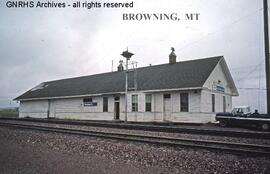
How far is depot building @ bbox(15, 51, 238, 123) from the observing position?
20.8 metres

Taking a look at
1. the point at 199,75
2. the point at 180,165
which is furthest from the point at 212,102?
the point at 180,165

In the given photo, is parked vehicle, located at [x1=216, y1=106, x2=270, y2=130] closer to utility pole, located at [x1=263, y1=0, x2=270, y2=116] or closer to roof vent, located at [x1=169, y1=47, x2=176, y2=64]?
utility pole, located at [x1=263, y1=0, x2=270, y2=116]

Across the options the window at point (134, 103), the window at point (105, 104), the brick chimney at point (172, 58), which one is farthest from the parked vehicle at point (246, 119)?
the window at point (105, 104)

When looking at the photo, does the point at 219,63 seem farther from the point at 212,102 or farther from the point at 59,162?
the point at 59,162

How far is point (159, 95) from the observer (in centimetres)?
2258

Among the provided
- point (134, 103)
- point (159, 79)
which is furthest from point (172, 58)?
point (134, 103)

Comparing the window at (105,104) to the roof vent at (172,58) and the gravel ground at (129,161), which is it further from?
the gravel ground at (129,161)

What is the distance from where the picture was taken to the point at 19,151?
26.2 ft

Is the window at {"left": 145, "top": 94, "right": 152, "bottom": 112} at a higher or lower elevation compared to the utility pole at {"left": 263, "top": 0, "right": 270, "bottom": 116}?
lower

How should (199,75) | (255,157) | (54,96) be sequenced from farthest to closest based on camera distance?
1. (54,96)
2. (199,75)
3. (255,157)

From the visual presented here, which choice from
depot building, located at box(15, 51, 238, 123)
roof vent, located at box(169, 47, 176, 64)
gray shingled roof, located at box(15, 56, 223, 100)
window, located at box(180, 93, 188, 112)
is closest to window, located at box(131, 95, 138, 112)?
depot building, located at box(15, 51, 238, 123)

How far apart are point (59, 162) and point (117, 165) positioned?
5.22 ft

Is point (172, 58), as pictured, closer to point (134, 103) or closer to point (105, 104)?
point (134, 103)

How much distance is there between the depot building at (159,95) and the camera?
20766 millimetres
